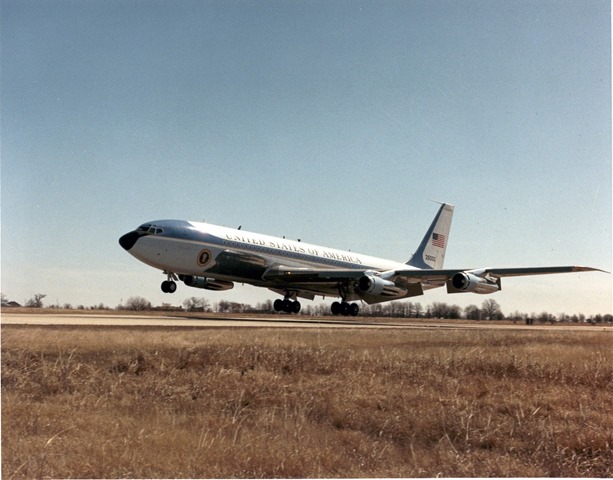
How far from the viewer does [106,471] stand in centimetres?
907

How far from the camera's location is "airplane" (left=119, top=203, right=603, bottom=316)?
40.5 m

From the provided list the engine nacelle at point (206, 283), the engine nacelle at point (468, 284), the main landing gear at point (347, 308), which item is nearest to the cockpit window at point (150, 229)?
the engine nacelle at point (206, 283)

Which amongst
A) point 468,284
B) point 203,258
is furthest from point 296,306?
point 468,284

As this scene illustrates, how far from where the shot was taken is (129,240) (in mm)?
40188

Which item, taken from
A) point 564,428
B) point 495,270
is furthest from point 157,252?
point 564,428

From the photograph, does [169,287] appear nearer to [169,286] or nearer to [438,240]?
[169,286]

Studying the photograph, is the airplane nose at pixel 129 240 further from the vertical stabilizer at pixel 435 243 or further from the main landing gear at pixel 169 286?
the vertical stabilizer at pixel 435 243

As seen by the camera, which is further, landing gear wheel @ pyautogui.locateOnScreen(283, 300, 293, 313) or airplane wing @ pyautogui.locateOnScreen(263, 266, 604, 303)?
landing gear wheel @ pyautogui.locateOnScreen(283, 300, 293, 313)

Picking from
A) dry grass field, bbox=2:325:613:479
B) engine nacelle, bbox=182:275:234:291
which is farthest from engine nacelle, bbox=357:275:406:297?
dry grass field, bbox=2:325:613:479

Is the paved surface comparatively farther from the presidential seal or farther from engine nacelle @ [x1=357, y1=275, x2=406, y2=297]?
the presidential seal

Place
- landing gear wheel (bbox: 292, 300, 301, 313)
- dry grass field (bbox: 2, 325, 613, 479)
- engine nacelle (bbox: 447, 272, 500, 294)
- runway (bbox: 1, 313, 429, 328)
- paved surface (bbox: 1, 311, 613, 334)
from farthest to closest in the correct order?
landing gear wheel (bbox: 292, 300, 301, 313)
engine nacelle (bbox: 447, 272, 500, 294)
paved surface (bbox: 1, 311, 613, 334)
runway (bbox: 1, 313, 429, 328)
dry grass field (bbox: 2, 325, 613, 479)

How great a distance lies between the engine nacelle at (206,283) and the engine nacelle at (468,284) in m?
16.5

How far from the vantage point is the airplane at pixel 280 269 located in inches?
1596

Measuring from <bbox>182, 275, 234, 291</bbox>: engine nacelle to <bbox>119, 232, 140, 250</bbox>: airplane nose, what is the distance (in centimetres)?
533
